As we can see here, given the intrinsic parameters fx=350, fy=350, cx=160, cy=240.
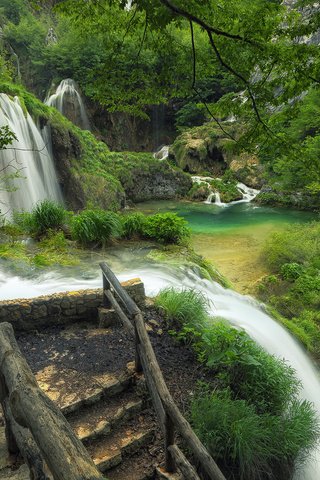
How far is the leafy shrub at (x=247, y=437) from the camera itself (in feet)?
11.3

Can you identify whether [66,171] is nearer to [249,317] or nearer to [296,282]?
[296,282]

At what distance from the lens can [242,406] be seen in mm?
3791

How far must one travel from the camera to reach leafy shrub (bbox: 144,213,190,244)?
332 inches

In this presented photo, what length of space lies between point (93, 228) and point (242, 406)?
17.4 feet

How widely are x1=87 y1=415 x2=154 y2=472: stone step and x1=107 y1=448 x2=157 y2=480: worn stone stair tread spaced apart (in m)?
0.05

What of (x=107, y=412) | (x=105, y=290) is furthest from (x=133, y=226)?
(x=107, y=412)

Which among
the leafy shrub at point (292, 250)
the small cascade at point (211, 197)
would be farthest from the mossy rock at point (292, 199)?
the leafy shrub at point (292, 250)

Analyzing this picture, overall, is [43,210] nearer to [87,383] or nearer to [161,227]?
[161,227]

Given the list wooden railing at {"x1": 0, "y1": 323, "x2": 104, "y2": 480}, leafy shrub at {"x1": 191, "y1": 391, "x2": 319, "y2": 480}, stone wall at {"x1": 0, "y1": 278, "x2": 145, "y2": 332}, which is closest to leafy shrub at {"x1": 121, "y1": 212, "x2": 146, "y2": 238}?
stone wall at {"x1": 0, "y1": 278, "x2": 145, "y2": 332}

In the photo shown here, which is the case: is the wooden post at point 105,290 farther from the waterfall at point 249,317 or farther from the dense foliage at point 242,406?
the waterfall at point 249,317

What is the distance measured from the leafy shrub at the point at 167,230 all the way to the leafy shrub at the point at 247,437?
4825 mm

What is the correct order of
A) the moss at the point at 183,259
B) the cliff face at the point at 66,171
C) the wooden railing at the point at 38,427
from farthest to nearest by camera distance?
1. the cliff face at the point at 66,171
2. the moss at the point at 183,259
3. the wooden railing at the point at 38,427

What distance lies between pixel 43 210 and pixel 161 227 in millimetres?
2849

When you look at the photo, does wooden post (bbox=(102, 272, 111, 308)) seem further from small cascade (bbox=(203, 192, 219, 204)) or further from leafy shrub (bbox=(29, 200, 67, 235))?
small cascade (bbox=(203, 192, 219, 204))
